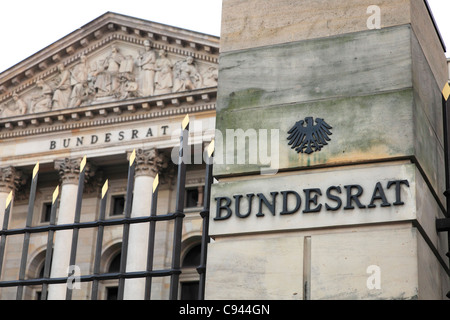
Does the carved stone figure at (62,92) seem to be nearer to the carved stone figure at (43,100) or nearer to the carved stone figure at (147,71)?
the carved stone figure at (43,100)

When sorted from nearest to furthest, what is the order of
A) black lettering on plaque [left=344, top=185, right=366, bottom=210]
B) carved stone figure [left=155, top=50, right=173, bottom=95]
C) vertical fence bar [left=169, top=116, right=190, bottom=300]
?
black lettering on plaque [left=344, top=185, right=366, bottom=210] → vertical fence bar [left=169, top=116, right=190, bottom=300] → carved stone figure [left=155, top=50, right=173, bottom=95]

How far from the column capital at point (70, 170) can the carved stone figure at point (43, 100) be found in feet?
9.60

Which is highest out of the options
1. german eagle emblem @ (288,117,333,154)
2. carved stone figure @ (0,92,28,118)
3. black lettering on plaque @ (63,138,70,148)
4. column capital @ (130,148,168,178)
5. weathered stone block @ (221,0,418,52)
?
carved stone figure @ (0,92,28,118)

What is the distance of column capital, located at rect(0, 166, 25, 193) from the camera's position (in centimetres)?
3991

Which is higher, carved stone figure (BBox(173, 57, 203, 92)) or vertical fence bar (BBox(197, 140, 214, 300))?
carved stone figure (BBox(173, 57, 203, 92))

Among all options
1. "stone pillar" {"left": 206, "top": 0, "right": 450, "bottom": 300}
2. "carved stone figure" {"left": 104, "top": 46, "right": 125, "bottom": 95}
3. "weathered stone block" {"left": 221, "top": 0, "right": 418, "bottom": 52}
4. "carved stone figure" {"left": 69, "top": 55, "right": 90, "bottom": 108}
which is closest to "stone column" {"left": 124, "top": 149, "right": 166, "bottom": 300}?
"carved stone figure" {"left": 104, "top": 46, "right": 125, "bottom": 95}

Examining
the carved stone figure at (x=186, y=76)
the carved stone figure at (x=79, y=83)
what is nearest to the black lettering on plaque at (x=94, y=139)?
the carved stone figure at (x=79, y=83)

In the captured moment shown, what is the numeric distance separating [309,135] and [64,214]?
32.6 m

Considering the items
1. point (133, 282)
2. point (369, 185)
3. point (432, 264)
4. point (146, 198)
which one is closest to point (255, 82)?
point (369, 185)

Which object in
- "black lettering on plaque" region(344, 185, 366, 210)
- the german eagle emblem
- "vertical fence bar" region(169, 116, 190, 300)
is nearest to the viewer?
"black lettering on plaque" region(344, 185, 366, 210)

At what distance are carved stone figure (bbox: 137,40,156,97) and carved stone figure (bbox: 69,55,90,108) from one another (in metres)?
2.74

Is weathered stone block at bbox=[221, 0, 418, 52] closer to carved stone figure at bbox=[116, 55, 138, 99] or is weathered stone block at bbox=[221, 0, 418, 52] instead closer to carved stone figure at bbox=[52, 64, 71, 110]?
carved stone figure at bbox=[116, 55, 138, 99]

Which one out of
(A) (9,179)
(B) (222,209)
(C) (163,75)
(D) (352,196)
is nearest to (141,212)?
(C) (163,75)
